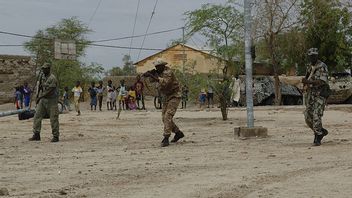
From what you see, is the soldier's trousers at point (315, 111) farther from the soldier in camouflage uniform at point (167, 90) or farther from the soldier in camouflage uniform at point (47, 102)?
the soldier in camouflage uniform at point (47, 102)

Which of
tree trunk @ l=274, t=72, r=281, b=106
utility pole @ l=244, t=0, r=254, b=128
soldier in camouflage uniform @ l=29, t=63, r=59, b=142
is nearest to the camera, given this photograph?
soldier in camouflage uniform @ l=29, t=63, r=59, b=142

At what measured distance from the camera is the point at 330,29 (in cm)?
3809

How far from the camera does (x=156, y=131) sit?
1549 centimetres

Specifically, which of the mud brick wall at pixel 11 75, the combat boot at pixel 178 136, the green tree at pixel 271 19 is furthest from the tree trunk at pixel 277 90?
the combat boot at pixel 178 136

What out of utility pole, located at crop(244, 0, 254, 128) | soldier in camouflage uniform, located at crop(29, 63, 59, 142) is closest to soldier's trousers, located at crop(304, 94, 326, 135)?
utility pole, located at crop(244, 0, 254, 128)

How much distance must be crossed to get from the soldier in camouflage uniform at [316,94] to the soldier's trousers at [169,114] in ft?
7.98

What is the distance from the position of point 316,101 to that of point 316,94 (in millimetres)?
125

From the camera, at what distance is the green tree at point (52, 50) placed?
1649 inches

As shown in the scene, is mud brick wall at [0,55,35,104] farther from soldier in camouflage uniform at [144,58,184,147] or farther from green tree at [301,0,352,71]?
soldier in camouflage uniform at [144,58,184,147]

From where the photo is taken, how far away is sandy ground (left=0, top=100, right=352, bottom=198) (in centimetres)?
657

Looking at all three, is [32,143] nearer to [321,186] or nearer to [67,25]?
[321,186]

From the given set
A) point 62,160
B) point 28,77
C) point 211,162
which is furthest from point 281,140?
point 28,77

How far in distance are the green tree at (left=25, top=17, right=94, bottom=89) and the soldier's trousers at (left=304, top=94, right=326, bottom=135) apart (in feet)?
100

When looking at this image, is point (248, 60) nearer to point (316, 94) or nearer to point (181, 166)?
point (316, 94)
